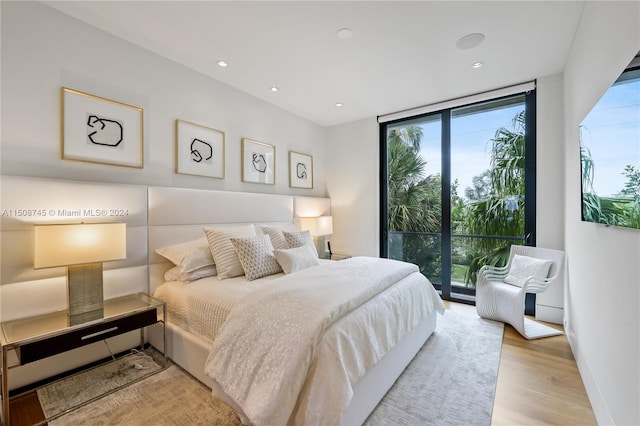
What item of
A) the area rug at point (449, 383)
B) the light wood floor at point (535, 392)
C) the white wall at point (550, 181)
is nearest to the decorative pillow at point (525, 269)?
the white wall at point (550, 181)

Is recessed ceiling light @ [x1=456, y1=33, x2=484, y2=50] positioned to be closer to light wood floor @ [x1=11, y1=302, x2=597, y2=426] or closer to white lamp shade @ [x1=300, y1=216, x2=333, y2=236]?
white lamp shade @ [x1=300, y1=216, x2=333, y2=236]

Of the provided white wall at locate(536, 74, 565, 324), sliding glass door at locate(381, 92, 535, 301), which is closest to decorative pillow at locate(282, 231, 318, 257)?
sliding glass door at locate(381, 92, 535, 301)

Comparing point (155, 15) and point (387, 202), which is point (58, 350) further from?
point (387, 202)

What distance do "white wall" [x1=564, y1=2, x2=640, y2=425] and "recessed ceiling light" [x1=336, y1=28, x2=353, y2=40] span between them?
158 centimetres

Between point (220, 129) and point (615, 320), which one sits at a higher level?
point (220, 129)

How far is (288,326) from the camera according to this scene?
1443 mm

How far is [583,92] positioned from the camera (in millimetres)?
2041

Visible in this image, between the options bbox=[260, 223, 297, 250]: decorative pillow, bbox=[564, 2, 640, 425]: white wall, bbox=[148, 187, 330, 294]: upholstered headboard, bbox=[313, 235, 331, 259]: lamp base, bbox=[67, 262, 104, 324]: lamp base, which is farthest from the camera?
bbox=[313, 235, 331, 259]: lamp base

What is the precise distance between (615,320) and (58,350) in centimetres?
310

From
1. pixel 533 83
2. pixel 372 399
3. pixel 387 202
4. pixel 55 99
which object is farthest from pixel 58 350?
pixel 533 83

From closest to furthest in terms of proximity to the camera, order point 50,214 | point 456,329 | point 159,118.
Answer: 1. point 50,214
2. point 159,118
3. point 456,329

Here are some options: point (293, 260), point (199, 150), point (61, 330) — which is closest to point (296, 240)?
point (293, 260)

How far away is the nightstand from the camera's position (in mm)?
1526

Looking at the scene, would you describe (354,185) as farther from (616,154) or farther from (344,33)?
(616,154)
